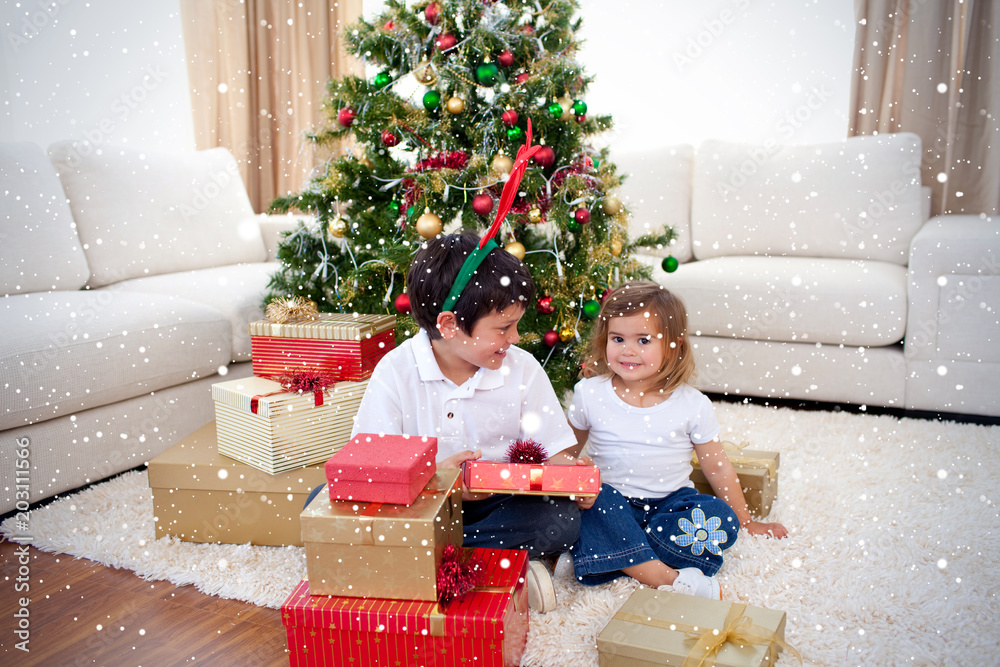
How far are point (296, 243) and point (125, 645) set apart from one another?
4.33ft

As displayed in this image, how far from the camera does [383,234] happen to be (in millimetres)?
2127

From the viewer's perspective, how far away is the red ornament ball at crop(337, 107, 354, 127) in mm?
2082

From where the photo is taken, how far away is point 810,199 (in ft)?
9.62

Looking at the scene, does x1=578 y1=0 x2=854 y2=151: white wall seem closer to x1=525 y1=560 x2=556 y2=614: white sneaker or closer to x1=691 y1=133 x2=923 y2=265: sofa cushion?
x1=691 y1=133 x2=923 y2=265: sofa cushion

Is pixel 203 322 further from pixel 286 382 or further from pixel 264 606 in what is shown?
pixel 264 606

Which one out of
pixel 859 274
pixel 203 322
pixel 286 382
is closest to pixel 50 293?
pixel 203 322

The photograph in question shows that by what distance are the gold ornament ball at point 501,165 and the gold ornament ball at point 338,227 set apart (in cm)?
52

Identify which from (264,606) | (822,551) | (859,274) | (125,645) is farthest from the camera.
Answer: (859,274)

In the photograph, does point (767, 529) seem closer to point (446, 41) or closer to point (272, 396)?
point (272, 396)

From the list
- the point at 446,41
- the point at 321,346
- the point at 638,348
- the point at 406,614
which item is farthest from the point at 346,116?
the point at 406,614

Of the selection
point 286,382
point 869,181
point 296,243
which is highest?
point 869,181

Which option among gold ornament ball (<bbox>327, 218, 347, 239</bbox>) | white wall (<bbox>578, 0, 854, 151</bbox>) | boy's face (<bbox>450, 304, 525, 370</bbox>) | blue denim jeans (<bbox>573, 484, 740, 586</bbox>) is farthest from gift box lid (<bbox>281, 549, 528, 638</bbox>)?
white wall (<bbox>578, 0, 854, 151</bbox>)

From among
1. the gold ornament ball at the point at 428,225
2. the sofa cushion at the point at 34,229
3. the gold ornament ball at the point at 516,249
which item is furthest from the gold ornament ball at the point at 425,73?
the sofa cushion at the point at 34,229

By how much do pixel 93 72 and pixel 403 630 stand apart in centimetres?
321
